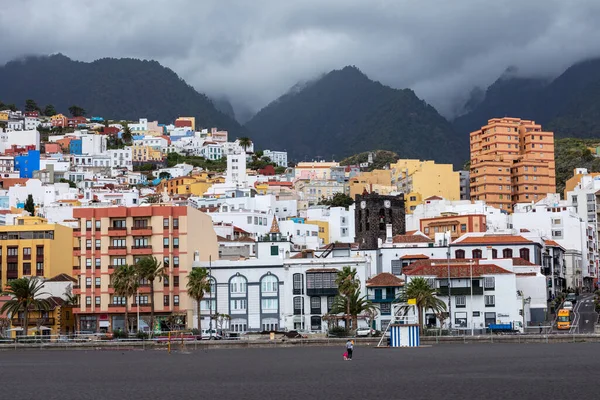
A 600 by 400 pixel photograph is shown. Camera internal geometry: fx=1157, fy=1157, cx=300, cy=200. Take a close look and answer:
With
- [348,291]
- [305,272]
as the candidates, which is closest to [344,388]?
[348,291]

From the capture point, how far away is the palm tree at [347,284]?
372ft

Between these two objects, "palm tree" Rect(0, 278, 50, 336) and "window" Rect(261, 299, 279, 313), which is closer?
"palm tree" Rect(0, 278, 50, 336)

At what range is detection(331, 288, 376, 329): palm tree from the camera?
11351 cm

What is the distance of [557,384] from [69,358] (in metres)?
48.8

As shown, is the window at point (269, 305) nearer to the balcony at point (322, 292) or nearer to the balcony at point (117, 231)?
the balcony at point (322, 292)

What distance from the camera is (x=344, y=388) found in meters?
64.4

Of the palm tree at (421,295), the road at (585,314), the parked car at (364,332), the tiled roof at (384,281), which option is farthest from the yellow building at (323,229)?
the palm tree at (421,295)

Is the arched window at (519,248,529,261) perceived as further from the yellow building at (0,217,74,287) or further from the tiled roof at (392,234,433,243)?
the yellow building at (0,217,74,287)

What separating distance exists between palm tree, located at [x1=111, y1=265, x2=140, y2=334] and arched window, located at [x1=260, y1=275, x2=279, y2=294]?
13.1 metres

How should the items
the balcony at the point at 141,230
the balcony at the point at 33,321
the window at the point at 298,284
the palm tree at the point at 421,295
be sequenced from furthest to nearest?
the balcony at the point at 33,321
the balcony at the point at 141,230
the window at the point at 298,284
the palm tree at the point at 421,295

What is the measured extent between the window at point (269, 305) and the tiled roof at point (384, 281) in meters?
9.96

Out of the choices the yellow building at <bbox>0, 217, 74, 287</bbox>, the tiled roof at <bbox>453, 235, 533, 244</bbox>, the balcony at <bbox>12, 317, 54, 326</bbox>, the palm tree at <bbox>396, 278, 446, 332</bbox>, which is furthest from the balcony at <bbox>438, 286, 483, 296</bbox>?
the yellow building at <bbox>0, 217, 74, 287</bbox>

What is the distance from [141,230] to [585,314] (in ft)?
164

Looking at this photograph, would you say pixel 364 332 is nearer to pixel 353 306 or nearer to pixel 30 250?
pixel 353 306
